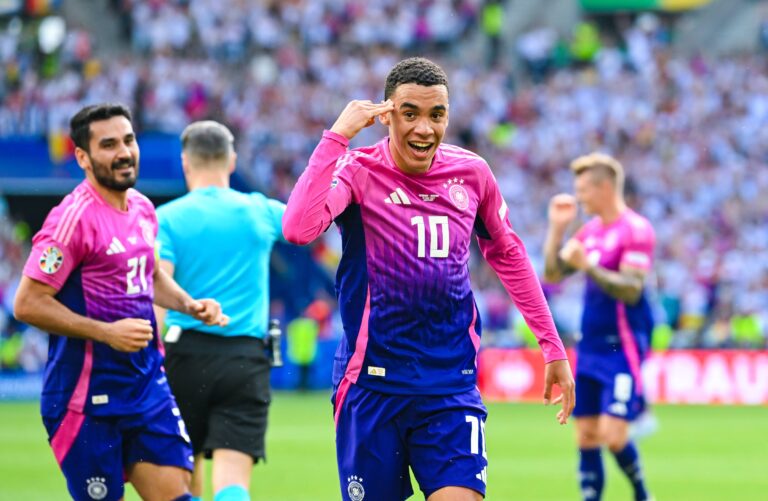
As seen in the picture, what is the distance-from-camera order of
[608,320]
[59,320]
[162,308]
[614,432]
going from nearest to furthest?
[59,320]
[162,308]
[614,432]
[608,320]

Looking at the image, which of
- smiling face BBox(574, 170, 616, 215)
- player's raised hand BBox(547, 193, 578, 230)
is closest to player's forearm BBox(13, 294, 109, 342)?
player's raised hand BBox(547, 193, 578, 230)

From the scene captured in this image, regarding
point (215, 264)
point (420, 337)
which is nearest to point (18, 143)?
point (215, 264)

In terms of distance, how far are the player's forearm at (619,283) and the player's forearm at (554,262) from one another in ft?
0.87

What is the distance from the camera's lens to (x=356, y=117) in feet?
18.8

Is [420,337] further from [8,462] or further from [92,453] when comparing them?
[8,462]

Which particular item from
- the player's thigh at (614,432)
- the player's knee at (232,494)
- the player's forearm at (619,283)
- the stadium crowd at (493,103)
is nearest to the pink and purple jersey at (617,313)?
the player's forearm at (619,283)

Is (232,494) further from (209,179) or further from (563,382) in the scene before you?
(563,382)

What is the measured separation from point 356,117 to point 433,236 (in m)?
0.68

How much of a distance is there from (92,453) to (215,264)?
164cm

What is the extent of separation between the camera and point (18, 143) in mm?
26062

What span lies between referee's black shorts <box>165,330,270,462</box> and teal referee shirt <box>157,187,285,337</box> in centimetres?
10

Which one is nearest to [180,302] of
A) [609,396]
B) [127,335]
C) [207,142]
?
[127,335]

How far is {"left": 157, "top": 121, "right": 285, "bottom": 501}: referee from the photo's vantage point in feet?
26.2

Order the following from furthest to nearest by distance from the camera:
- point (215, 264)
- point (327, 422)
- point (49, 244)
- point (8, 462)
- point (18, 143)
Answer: point (18, 143) → point (327, 422) → point (8, 462) → point (215, 264) → point (49, 244)
